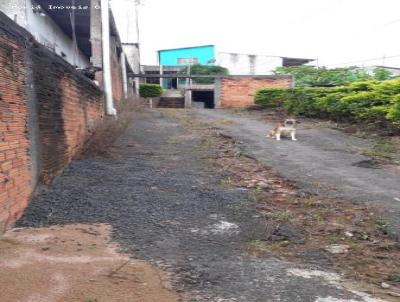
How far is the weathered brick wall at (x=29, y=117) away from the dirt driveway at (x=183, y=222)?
0.90 ft

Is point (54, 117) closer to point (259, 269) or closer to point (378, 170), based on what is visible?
point (259, 269)

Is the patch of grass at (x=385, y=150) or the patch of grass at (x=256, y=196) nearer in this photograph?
the patch of grass at (x=256, y=196)

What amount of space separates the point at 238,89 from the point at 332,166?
14601 millimetres

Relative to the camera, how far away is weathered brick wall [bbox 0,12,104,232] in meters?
3.96

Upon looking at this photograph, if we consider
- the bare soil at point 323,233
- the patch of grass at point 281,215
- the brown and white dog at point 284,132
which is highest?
the brown and white dog at point 284,132

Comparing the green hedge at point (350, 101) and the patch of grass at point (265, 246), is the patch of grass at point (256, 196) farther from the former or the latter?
the green hedge at point (350, 101)

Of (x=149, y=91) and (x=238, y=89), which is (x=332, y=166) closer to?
(x=238, y=89)

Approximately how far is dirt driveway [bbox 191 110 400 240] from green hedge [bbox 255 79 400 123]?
35.6 inches

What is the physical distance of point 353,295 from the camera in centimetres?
289

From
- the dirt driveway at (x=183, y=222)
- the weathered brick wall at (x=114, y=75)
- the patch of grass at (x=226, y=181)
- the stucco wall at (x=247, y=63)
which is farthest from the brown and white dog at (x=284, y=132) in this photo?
the stucco wall at (x=247, y=63)

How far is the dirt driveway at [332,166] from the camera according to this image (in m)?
5.52

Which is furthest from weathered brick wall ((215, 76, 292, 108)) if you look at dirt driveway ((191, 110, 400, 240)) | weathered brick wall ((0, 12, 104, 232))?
weathered brick wall ((0, 12, 104, 232))

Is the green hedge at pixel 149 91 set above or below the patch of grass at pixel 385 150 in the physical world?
above

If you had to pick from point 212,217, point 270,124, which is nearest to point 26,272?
point 212,217
